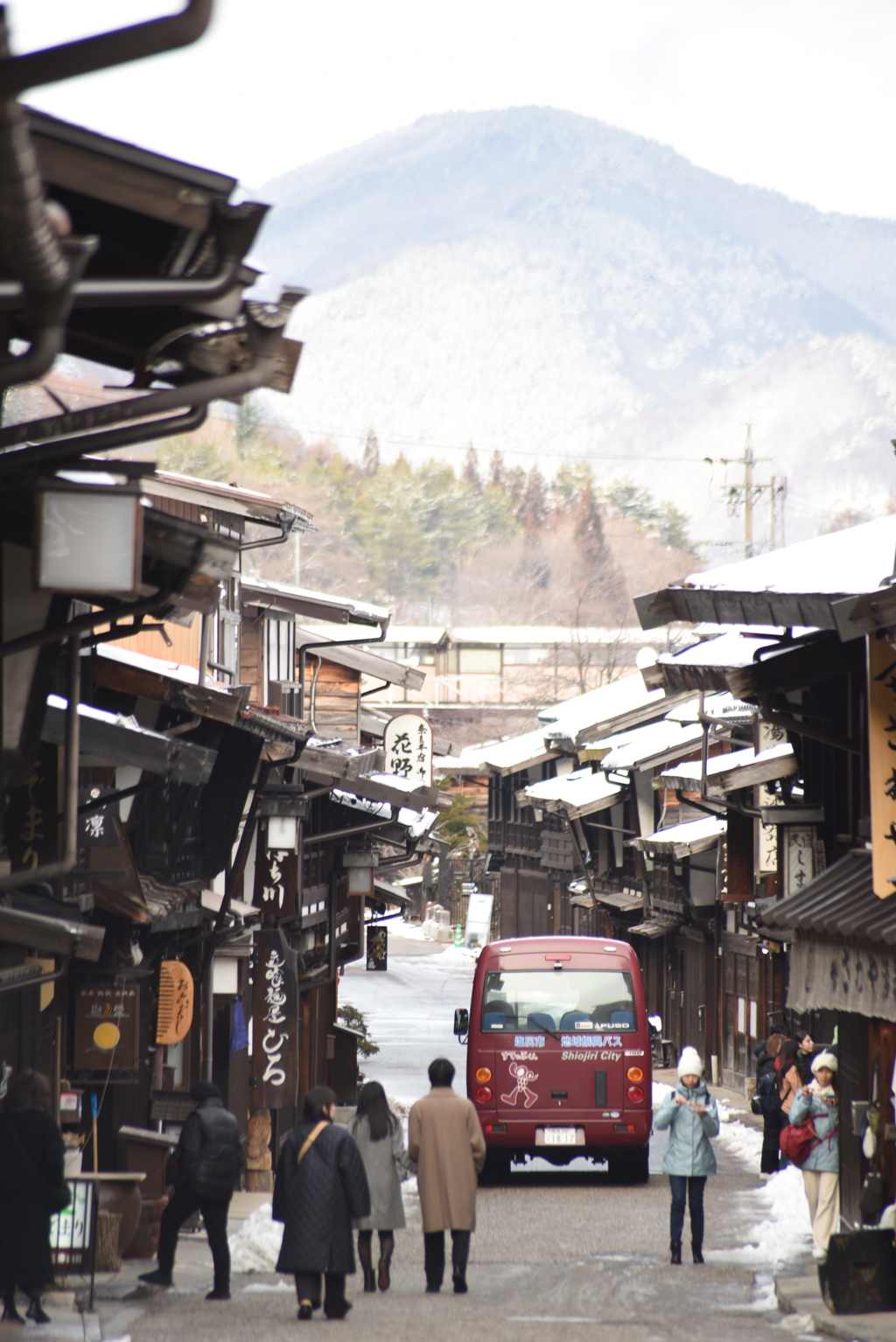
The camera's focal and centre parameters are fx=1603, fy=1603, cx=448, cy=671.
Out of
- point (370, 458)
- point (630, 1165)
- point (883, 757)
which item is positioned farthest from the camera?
point (370, 458)

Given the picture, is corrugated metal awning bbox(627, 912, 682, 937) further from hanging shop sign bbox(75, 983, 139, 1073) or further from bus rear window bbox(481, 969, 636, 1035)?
hanging shop sign bbox(75, 983, 139, 1073)

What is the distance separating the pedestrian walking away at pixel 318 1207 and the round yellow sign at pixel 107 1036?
2.01 meters

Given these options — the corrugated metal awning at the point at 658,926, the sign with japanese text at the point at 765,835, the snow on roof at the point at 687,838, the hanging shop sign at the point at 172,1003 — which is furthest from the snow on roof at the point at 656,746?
the hanging shop sign at the point at 172,1003

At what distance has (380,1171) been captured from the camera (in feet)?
40.0

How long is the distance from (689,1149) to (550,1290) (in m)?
1.64

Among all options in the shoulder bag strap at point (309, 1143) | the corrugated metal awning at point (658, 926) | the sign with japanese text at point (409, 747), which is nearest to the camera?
the shoulder bag strap at point (309, 1143)

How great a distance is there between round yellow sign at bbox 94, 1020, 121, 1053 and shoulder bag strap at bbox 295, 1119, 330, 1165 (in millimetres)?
2136

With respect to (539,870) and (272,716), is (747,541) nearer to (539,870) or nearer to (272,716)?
(539,870)

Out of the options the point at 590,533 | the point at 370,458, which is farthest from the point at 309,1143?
the point at 370,458

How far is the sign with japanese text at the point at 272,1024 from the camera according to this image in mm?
19578

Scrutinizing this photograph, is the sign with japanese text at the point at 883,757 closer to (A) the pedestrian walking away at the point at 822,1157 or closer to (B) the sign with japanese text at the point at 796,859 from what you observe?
(A) the pedestrian walking away at the point at 822,1157

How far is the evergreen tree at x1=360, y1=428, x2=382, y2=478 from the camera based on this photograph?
16325cm

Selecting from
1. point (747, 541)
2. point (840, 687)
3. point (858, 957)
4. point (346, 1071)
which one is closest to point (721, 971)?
point (346, 1071)

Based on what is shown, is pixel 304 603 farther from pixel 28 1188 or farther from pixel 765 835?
pixel 28 1188
